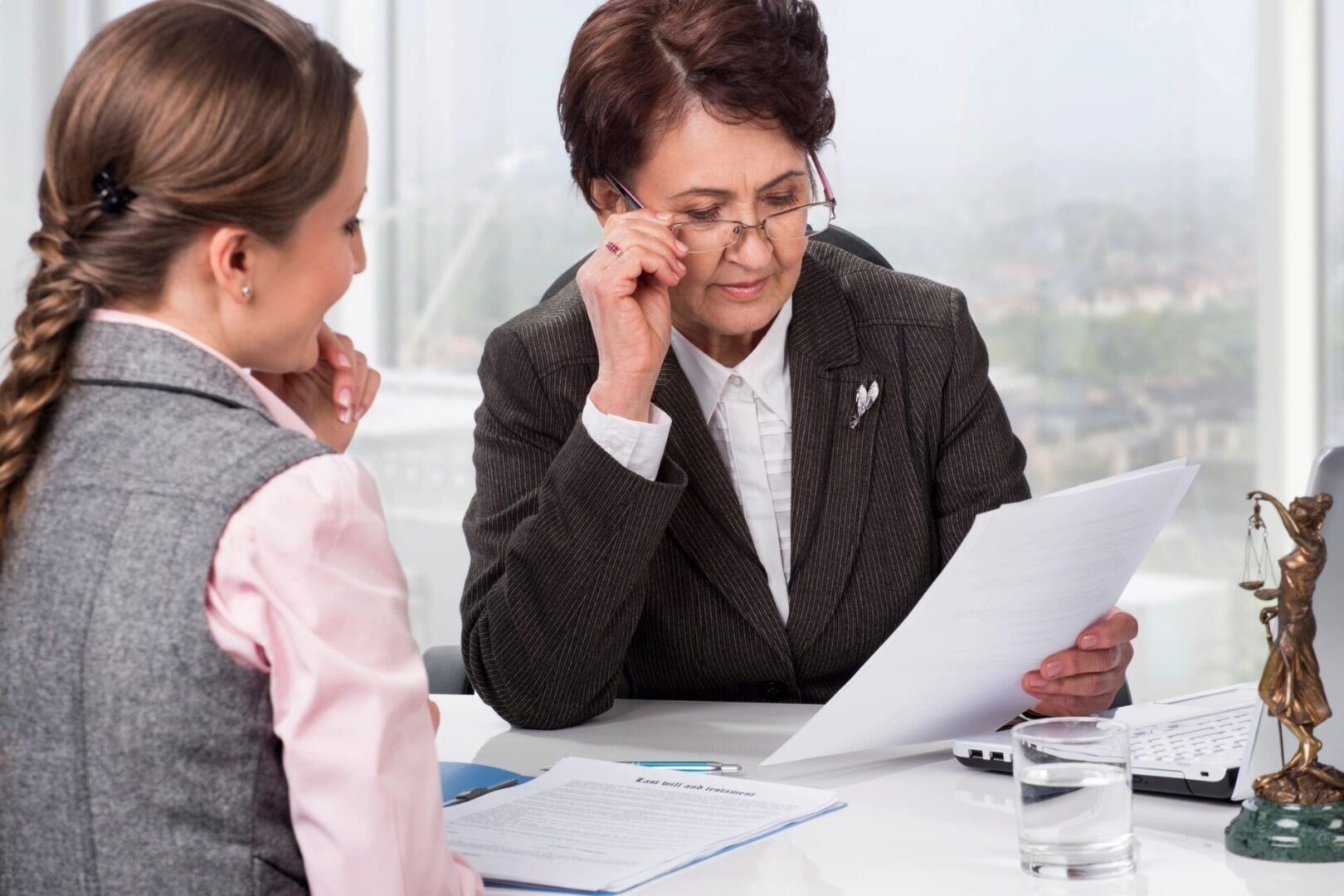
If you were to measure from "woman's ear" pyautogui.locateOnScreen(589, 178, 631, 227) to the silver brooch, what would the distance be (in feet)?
1.15

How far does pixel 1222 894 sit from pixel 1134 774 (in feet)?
0.73

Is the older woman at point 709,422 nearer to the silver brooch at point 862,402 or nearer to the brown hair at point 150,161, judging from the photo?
the silver brooch at point 862,402

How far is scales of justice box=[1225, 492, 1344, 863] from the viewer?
99cm

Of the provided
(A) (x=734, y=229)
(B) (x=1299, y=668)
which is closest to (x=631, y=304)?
(A) (x=734, y=229)

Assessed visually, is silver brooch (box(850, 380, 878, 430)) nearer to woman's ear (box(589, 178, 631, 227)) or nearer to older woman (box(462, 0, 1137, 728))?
older woman (box(462, 0, 1137, 728))

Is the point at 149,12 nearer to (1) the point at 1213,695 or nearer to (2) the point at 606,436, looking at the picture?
(2) the point at 606,436

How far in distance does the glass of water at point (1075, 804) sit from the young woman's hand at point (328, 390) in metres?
0.59

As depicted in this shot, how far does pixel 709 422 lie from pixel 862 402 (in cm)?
18

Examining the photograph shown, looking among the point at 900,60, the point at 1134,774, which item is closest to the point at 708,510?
the point at 1134,774

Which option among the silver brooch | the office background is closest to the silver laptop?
the silver brooch

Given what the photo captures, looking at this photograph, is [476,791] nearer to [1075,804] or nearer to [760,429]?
[1075,804]

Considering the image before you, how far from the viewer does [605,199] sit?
179cm

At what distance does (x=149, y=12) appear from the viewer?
3.05 feet

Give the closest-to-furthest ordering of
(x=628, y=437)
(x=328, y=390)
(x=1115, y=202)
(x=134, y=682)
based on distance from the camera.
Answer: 1. (x=134, y=682)
2. (x=328, y=390)
3. (x=628, y=437)
4. (x=1115, y=202)
